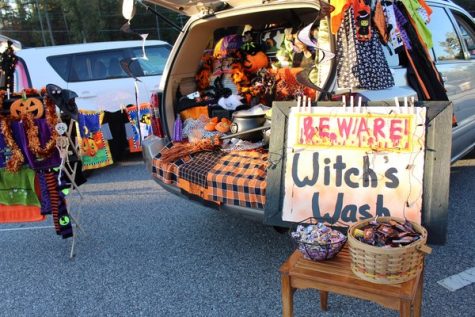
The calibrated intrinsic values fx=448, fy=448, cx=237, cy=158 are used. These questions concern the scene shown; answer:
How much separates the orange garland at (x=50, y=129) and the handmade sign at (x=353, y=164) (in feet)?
5.89

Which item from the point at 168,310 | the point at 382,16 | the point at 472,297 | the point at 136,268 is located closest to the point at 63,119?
the point at 136,268

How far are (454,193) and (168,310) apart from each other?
9.67 feet

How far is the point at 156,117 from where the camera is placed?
3.83 meters

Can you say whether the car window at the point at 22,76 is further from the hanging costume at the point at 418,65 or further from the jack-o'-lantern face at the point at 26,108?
the hanging costume at the point at 418,65

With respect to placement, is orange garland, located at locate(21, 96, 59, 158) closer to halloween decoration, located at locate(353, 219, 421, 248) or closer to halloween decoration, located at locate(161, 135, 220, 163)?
halloween decoration, located at locate(161, 135, 220, 163)

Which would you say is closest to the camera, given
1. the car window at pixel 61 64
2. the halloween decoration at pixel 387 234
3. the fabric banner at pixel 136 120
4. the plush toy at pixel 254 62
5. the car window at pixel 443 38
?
the halloween decoration at pixel 387 234

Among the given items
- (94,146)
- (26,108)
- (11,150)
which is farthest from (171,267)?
(94,146)

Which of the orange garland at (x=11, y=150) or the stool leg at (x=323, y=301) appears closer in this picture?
the stool leg at (x=323, y=301)

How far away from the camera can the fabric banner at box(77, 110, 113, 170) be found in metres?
5.21

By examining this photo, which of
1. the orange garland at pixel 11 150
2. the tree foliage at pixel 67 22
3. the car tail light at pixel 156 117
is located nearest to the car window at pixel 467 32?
the car tail light at pixel 156 117

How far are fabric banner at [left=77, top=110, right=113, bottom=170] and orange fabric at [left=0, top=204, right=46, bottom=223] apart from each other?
1.75 m

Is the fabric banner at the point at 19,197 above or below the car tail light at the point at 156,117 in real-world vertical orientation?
below

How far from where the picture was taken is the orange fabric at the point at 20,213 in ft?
11.4

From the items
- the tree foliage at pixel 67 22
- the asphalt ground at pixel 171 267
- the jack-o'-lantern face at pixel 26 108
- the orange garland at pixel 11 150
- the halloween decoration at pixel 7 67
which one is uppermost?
the tree foliage at pixel 67 22
